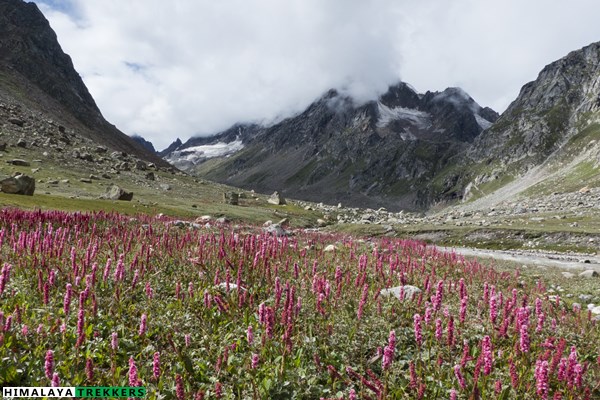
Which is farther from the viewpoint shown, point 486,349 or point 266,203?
point 266,203

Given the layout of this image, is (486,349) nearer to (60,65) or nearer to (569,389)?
(569,389)

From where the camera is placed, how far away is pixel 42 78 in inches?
6363

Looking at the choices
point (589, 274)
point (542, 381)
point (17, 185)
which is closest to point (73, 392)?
point (542, 381)

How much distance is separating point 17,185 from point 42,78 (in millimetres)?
151555

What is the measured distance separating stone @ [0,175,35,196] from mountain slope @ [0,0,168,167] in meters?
96.1

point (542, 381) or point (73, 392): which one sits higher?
point (542, 381)

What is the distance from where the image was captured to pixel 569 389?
196 inches

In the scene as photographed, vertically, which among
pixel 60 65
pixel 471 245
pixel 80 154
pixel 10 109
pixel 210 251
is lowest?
pixel 471 245

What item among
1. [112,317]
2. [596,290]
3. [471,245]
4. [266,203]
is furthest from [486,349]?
[266,203]

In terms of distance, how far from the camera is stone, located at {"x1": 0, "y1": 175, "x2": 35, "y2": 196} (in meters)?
41.4

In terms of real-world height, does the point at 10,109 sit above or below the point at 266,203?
above

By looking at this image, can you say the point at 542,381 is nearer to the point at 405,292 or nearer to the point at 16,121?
the point at 405,292

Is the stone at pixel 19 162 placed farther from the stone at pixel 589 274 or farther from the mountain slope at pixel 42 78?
the stone at pixel 589 274

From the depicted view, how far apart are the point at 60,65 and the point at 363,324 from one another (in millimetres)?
231562
